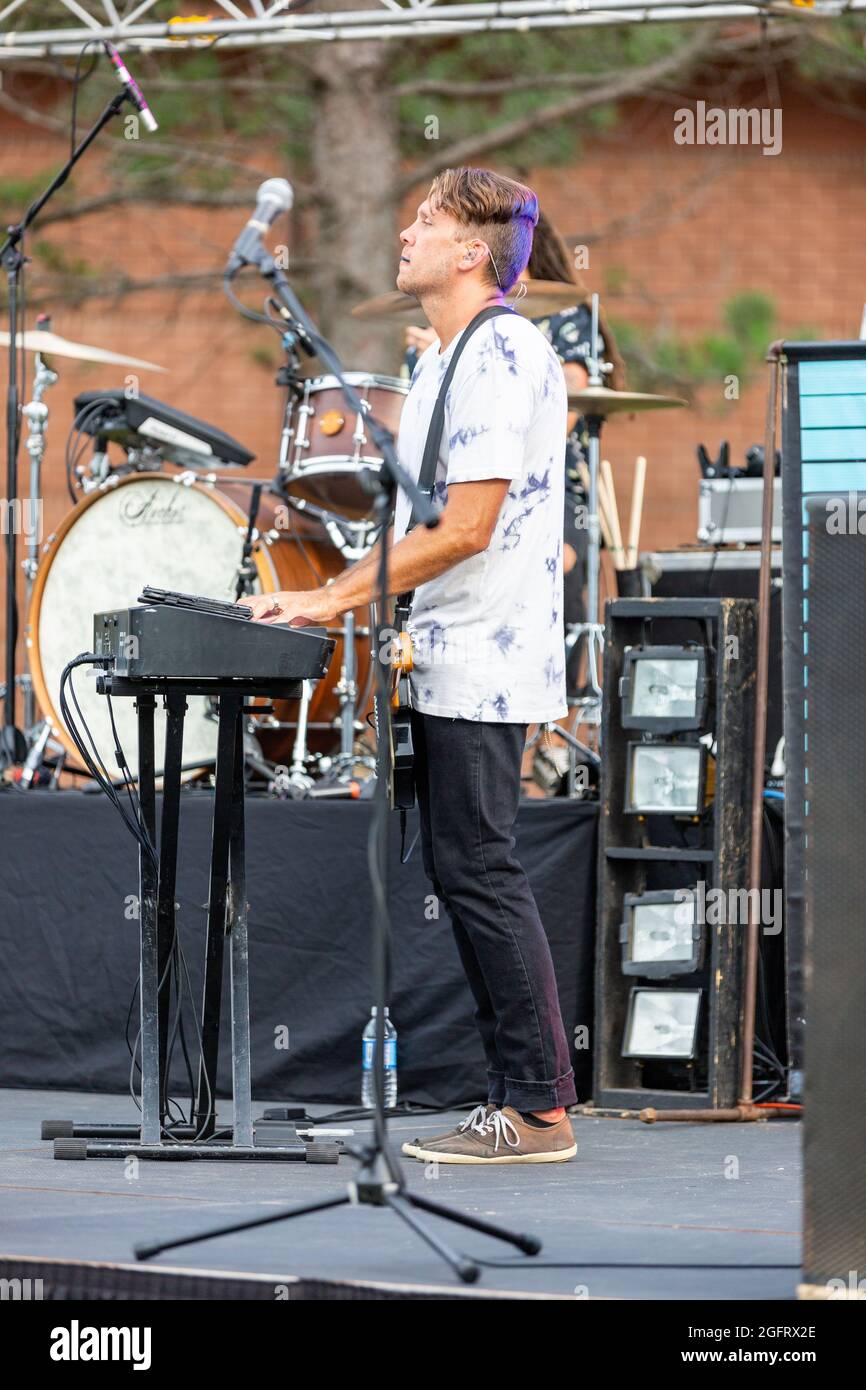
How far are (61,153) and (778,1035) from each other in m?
8.10

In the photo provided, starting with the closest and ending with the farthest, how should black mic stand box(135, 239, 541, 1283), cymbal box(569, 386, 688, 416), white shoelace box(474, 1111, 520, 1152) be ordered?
black mic stand box(135, 239, 541, 1283) → white shoelace box(474, 1111, 520, 1152) → cymbal box(569, 386, 688, 416)

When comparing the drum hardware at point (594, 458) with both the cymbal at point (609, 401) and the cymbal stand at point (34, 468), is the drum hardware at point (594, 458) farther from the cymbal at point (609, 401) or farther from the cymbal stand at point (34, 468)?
the cymbal stand at point (34, 468)

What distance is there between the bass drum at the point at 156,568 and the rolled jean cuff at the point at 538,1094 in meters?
2.10

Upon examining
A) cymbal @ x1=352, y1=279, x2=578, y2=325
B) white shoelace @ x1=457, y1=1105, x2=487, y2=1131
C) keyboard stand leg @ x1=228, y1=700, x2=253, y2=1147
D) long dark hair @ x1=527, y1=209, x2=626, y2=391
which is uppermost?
long dark hair @ x1=527, y1=209, x2=626, y2=391

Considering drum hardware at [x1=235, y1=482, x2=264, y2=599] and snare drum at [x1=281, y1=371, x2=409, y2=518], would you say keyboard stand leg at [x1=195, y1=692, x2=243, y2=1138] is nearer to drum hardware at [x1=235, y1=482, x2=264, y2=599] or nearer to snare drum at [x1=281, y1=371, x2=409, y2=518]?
drum hardware at [x1=235, y1=482, x2=264, y2=599]

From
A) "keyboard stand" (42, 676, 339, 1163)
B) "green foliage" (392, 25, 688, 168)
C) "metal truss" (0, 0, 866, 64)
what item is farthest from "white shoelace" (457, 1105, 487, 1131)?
"green foliage" (392, 25, 688, 168)

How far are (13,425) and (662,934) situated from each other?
97.3 inches

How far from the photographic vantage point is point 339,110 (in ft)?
29.4

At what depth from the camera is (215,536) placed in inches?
220

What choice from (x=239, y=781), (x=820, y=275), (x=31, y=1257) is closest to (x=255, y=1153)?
(x=239, y=781)

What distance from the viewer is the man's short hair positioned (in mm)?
3576

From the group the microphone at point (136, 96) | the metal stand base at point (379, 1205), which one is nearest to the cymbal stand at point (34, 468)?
the microphone at point (136, 96)

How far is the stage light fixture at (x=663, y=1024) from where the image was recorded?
4293 mm

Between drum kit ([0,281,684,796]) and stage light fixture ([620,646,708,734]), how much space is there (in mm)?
1119
